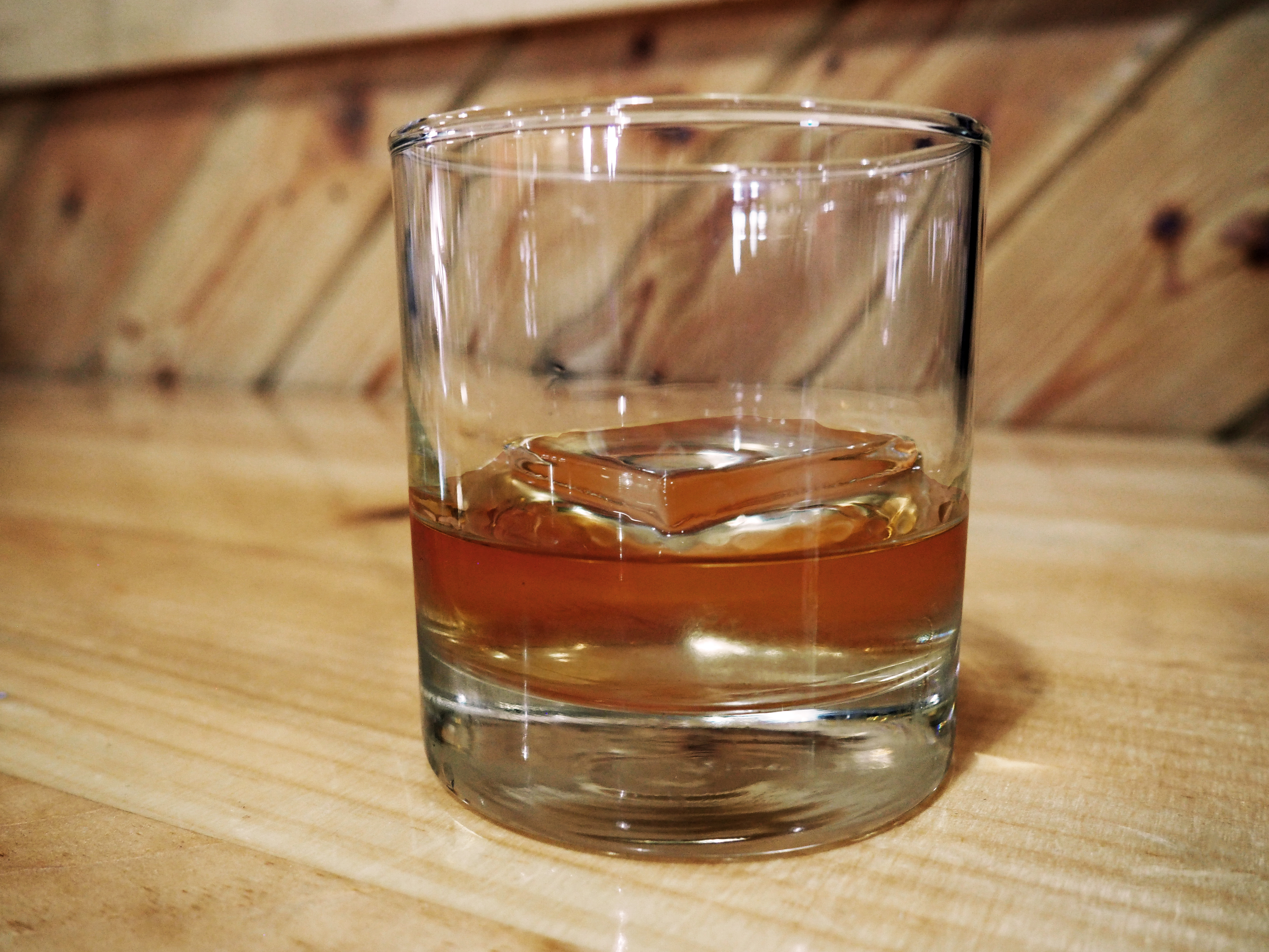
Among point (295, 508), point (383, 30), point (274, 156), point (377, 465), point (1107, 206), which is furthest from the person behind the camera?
point (274, 156)

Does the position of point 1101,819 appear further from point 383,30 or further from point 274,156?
point 274,156

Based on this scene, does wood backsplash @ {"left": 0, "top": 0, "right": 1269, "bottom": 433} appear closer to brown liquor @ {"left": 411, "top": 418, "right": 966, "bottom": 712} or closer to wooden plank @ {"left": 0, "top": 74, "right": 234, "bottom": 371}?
wooden plank @ {"left": 0, "top": 74, "right": 234, "bottom": 371}

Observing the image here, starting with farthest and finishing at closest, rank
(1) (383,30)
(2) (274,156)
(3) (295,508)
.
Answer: (2) (274,156) → (1) (383,30) → (3) (295,508)

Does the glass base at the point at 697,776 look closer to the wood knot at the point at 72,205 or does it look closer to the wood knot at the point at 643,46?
the wood knot at the point at 643,46

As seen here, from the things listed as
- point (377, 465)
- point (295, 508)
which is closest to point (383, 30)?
point (377, 465)

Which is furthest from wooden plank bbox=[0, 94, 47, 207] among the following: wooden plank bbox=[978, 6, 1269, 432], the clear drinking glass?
the clear drinking glass

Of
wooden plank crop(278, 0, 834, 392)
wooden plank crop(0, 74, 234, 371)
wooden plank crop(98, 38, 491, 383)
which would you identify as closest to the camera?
wooden plank crop(278, 0, 834, 392)
